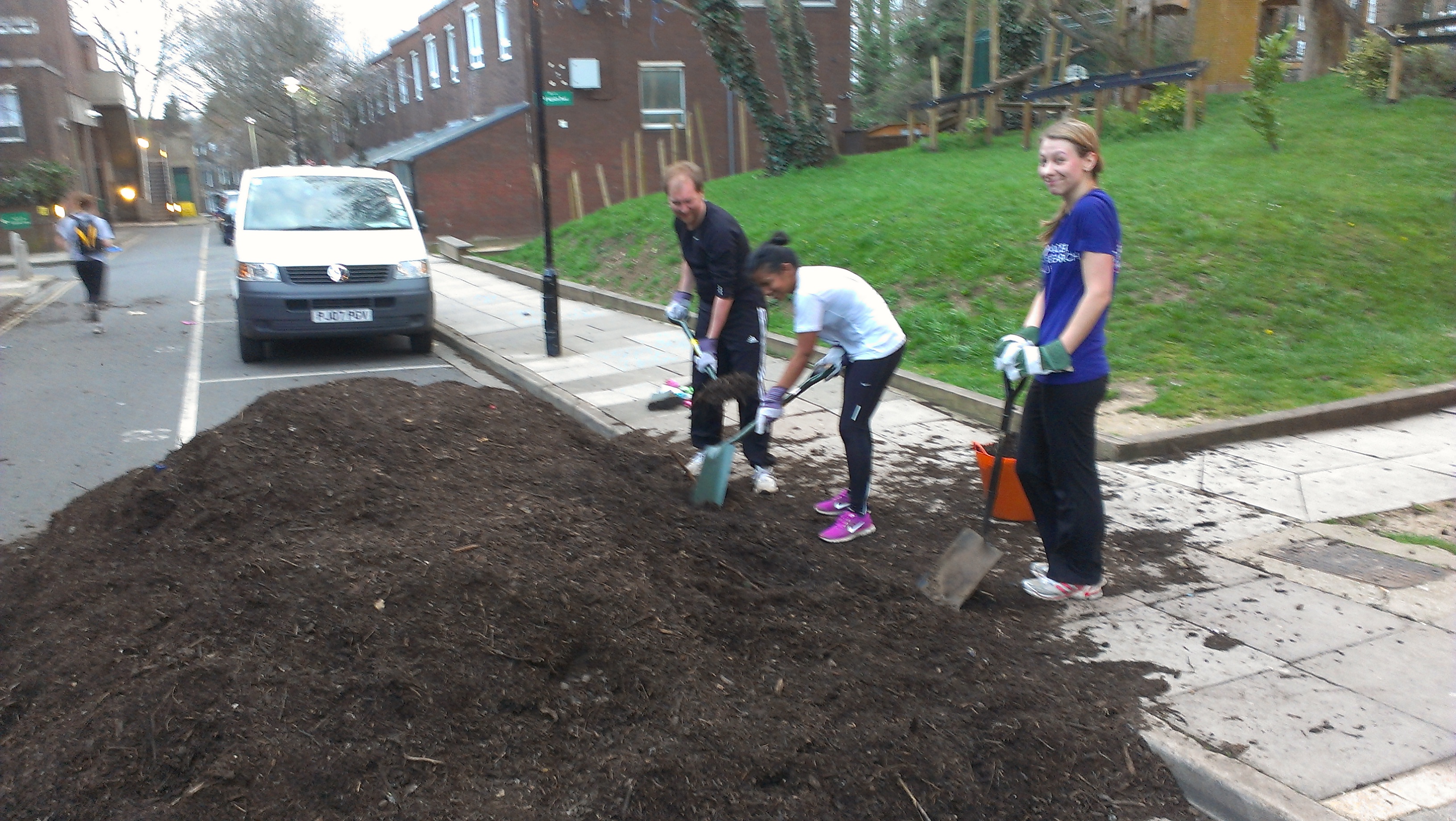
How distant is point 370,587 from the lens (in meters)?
3.43

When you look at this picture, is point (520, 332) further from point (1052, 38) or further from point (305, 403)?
point (1052, 38)

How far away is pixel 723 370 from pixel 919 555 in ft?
5.49

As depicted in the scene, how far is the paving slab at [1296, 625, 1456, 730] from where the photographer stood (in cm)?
327

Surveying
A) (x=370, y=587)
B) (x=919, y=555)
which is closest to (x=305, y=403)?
(x=370, y=587)

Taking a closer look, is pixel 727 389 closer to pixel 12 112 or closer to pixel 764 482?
pixel 764 482

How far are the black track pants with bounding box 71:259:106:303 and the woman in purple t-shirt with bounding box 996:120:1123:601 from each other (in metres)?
12.9

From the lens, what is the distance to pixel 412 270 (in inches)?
407

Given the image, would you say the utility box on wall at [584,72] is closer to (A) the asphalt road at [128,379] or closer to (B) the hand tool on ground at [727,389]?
(A) the asphalt road at [128,379]

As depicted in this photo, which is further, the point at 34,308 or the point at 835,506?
the point at 34,308

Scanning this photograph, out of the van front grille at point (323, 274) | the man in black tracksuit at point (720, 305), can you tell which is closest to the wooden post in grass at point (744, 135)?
the van front grille at point (323, 274)

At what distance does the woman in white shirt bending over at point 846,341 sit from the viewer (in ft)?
15.1

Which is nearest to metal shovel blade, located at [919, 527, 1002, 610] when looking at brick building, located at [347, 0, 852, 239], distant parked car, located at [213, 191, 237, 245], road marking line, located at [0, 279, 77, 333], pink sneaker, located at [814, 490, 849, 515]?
pink sneaker, located at [814, 490, 849, 515]

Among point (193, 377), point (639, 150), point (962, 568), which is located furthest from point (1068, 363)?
point (639, 150)

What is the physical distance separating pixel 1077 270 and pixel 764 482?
2.33 metres
